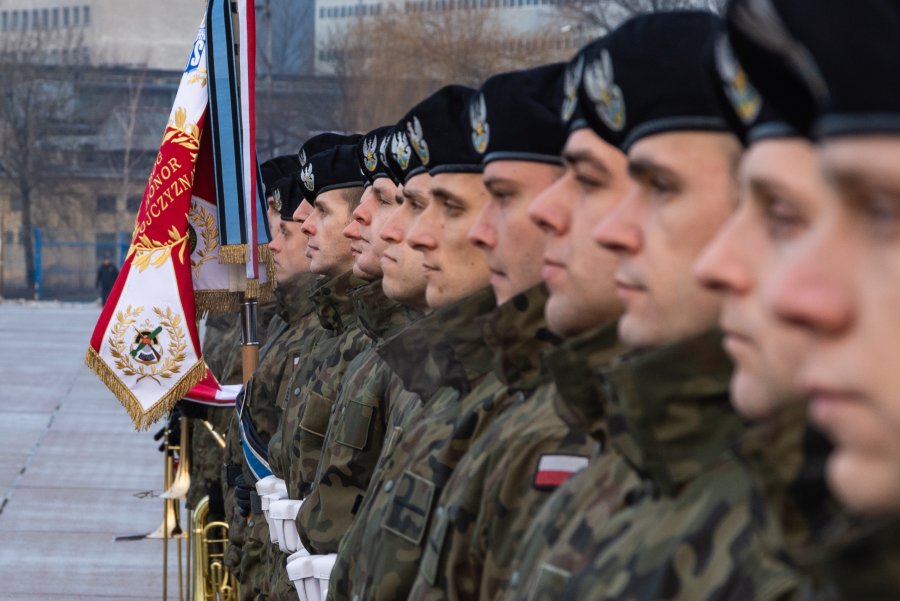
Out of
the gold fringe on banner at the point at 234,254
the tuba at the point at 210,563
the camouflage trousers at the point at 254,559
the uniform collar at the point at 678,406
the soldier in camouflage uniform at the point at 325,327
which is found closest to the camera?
the uniform collar at the point at 678,406

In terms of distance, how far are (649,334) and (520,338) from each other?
0.94m

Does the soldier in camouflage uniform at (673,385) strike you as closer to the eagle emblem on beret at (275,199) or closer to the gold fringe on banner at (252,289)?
the gold fringe on banner at (252,289)

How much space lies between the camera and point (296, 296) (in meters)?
8.09

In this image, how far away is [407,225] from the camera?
15.5ft

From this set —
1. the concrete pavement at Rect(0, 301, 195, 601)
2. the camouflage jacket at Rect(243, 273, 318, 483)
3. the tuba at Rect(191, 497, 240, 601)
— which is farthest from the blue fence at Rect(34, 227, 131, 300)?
the camouflage jacket at Rect(243, 273, 318, 483)

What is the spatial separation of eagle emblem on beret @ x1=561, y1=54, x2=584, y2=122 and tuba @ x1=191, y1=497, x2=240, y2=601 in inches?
222

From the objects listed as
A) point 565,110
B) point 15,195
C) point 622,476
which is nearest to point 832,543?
point 622,476

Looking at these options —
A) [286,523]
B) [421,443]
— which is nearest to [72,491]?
[286,523]

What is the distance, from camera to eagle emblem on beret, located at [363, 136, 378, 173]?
5863mm

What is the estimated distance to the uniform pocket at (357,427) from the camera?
5.22 m

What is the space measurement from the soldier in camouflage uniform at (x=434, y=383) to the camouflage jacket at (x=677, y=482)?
51.5 inches

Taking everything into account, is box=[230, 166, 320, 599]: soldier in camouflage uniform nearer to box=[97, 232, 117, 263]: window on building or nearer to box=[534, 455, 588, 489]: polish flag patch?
box=[534, 455, 588, 489]: polish flag patch

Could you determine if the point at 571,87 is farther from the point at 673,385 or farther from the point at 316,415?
the point at 316,415

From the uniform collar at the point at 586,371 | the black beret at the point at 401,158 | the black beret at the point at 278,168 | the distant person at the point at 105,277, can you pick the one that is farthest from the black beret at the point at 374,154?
A: the distant person at the point at 105,277
